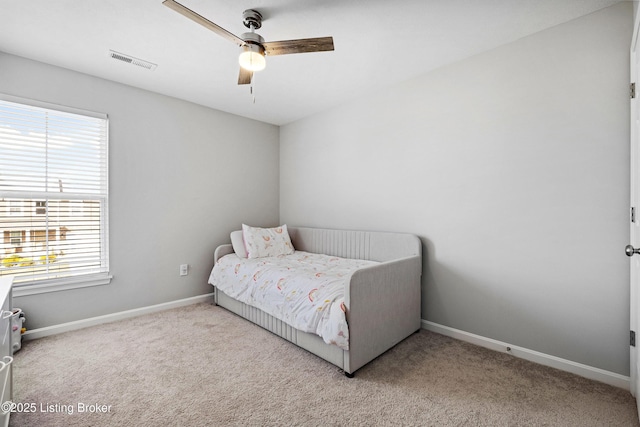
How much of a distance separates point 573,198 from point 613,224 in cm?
26

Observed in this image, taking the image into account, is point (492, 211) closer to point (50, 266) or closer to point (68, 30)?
point (68, 30)

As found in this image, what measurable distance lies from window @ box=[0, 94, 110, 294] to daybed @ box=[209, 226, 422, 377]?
48.6 inches

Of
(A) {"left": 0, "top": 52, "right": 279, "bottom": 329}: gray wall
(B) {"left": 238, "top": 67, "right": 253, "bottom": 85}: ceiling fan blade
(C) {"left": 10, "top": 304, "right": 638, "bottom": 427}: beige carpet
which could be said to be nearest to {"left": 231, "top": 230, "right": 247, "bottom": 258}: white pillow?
(A) {"left": 0, "top": 52, "right": 279, "bottom": 329}: gray wall

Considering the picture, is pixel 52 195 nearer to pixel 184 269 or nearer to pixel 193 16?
pixel 184 269

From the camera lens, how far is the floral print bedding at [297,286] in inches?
78.9

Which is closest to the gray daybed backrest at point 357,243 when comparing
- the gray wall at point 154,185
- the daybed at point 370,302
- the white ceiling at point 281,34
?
the daybed at point 370,302

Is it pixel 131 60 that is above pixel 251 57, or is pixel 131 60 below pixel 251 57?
above

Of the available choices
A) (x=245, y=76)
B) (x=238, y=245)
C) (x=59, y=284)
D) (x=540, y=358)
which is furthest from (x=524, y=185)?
(x=59, y=284)

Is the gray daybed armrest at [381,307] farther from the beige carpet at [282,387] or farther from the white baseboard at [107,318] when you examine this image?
the white baseboard at [107,318]

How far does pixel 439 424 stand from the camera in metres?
1.54

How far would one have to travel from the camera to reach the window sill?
8.20 feet

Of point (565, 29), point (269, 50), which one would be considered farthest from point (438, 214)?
point (269, 50)

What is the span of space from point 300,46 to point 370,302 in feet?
5.85

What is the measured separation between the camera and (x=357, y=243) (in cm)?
324
